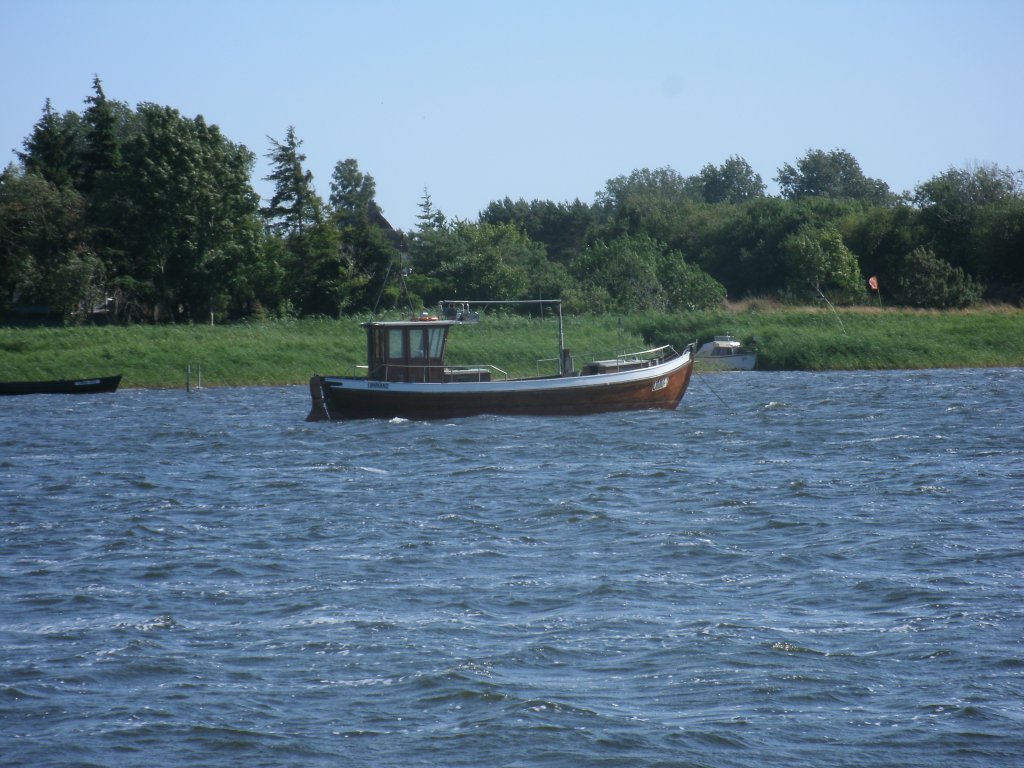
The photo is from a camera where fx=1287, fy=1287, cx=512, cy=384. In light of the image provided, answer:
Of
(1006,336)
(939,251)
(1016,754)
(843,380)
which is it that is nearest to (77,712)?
(1016,754)

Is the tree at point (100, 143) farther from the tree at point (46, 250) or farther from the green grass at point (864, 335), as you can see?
the green grass at point (864, 335)

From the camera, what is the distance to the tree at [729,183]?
142 m

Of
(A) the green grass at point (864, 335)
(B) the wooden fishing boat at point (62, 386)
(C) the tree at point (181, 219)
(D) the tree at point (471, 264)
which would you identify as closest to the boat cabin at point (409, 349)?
(B) the wooden fishing boat at point (62, 386)

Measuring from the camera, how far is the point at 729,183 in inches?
5615

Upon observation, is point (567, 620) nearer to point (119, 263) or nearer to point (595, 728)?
point (595, 728)

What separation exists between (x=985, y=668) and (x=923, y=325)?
158ft

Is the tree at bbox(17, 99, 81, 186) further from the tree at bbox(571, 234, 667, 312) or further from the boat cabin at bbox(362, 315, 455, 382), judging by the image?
the boat cabin at bbox(362, 315, 455, 382)

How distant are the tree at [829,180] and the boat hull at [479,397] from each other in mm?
97359

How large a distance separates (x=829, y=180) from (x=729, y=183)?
16055 mm


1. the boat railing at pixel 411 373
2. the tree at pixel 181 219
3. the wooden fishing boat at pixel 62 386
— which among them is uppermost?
the tree at pixel 181 219

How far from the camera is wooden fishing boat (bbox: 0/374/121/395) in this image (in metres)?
44.1

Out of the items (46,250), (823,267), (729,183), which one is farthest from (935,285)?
(729,183)

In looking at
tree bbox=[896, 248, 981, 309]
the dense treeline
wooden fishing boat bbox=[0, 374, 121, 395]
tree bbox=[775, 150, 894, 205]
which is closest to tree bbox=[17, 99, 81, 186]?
the dense treeline

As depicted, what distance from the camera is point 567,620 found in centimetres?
1184
